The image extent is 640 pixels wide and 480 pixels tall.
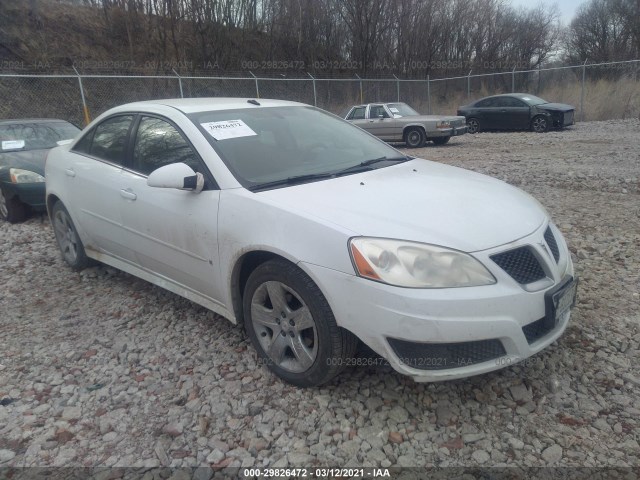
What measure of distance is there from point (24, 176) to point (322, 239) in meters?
5.56

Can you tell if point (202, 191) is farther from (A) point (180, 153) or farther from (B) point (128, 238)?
(B) point (128, 238)

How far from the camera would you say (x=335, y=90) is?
20016 mm

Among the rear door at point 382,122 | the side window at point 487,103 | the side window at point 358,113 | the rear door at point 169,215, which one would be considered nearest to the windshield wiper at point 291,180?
the rear door at point 169,215

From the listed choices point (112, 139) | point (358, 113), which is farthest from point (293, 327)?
point (358, 113)

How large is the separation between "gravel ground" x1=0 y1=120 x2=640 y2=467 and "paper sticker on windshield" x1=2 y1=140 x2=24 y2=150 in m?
3.83

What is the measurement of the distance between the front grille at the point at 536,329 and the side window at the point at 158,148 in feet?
6.84

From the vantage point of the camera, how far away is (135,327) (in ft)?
12.1

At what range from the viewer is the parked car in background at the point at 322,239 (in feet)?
7.73

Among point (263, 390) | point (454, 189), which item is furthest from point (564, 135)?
point (263, 390)

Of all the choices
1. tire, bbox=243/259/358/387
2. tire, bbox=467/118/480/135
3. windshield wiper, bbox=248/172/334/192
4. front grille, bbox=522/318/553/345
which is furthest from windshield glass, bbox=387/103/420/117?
front grille, bbox=522/318/553/345

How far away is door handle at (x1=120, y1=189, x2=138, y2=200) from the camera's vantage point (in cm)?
360

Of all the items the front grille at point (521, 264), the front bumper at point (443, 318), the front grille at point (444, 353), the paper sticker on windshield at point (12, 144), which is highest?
the paper sticker on windshield at point (12, 144)

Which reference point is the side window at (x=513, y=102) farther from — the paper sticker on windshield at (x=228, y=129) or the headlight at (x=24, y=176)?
the paper sticker on windshield at (x=228, y=129)

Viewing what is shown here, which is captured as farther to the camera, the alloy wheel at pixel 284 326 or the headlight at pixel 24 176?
the headlight at pixel 24 176
